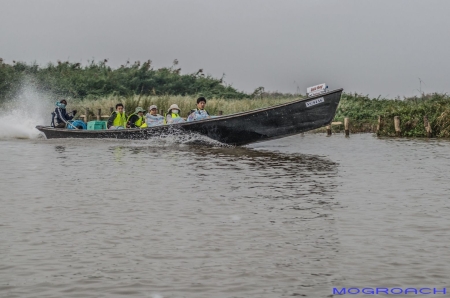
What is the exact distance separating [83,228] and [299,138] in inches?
997

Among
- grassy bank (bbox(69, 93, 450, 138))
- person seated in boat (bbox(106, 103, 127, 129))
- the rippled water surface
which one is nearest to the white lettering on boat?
the rippled water surface

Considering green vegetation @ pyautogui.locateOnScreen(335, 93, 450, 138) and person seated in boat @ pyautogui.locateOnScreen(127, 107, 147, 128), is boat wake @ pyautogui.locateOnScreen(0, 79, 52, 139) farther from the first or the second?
green vegetation @ pyautogui.locateOnScreen(335, 93, 450, 138)

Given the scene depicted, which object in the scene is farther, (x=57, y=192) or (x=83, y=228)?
(x=57, y=192)

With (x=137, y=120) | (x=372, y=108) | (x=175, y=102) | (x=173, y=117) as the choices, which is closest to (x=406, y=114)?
(x=372, y=108)

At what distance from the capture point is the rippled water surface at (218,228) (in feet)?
24.4

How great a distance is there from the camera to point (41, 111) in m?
46.6

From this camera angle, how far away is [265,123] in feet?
81.6

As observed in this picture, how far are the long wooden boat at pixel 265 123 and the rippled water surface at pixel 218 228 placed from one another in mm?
4503

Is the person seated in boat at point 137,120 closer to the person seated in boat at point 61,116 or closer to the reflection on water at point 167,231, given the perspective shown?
the person seated in boat at point 61,116

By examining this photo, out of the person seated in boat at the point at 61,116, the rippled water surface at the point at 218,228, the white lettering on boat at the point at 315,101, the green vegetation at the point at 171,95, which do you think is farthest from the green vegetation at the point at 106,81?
the rippled water surface at the point at 218,228

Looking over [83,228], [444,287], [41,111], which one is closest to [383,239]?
[444,287]

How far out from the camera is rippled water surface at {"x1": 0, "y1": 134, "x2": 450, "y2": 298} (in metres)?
7.44

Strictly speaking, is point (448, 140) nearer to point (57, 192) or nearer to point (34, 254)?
point (57, 192)

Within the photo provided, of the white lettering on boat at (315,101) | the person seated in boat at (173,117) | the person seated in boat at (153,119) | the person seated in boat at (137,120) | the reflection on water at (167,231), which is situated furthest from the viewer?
the person seated in boat at (137,120)
